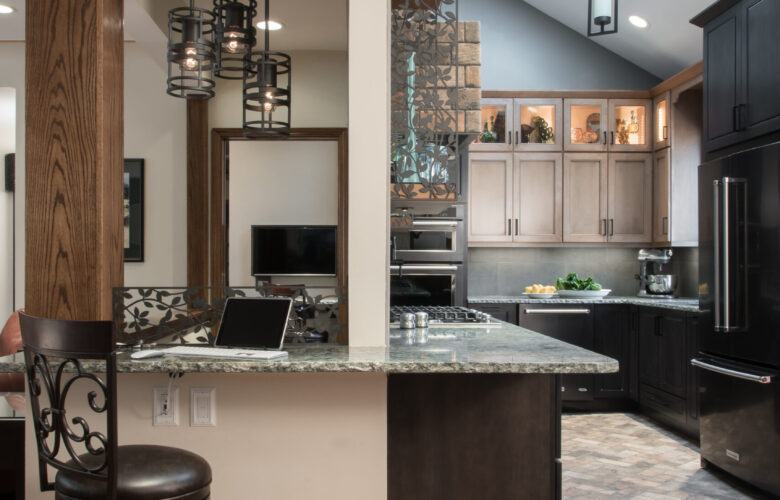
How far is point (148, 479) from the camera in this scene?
1.57 meters

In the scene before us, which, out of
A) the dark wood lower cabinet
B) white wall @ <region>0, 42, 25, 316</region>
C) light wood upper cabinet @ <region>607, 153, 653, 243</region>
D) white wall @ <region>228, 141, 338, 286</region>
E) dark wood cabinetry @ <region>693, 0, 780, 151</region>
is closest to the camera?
the dark wood lower cabinet

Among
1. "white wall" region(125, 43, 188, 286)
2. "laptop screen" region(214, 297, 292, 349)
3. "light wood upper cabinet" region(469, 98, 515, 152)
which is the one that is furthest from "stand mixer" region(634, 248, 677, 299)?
"laptop screen" region(214, 297, 292, 349)

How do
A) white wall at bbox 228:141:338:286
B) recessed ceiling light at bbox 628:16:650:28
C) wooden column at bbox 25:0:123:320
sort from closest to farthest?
wooden column at bbox 25:0:123:320 < recessed ceiling light at bbox 628:16:650:28 < white wall at bbox 228:141:338:286

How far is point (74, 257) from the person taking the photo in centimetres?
213

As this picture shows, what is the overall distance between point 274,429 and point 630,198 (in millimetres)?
4274

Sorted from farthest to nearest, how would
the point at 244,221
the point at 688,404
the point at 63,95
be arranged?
the point at 244,221 → the point at 688,404 → the point at 63,95

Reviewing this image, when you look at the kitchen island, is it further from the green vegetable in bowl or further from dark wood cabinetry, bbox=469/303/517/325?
the green vegetable in bowl

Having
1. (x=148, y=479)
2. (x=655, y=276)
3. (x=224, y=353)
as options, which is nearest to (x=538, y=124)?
(x=655, y=276)

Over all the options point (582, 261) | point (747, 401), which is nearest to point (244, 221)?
point (582, 261)

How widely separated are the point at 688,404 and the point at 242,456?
3.30 m

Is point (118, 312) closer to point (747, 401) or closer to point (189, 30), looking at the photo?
point (189, 30)

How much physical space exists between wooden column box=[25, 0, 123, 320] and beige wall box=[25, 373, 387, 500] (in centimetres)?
38

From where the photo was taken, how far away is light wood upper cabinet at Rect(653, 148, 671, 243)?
17.2 ft

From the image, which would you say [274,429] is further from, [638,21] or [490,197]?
[638,21]
